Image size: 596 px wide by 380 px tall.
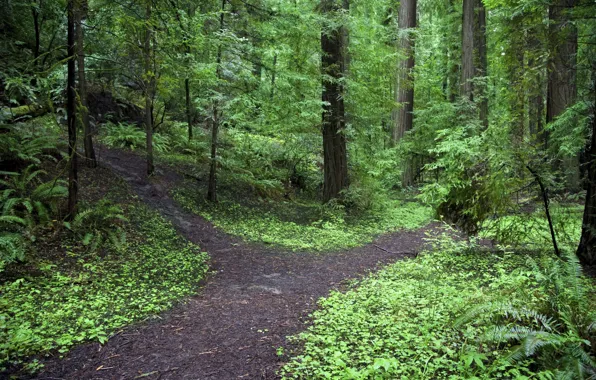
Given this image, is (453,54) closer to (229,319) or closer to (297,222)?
(297,222)

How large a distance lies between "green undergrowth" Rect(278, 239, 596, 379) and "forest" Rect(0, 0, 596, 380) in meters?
0.03

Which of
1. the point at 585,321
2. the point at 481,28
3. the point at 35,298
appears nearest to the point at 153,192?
the point at 35,298

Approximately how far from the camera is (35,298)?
15.0 feet

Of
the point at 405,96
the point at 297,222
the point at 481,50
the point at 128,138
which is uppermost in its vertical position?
the point at 481,50

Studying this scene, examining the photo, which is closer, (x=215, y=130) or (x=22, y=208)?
(x=22, y=208)

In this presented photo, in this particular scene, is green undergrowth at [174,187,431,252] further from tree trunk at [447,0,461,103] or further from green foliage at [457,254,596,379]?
tree trunk at [447,0,461,103]

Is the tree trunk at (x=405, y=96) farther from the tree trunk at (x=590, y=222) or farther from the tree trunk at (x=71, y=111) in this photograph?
the tree trunk at (x=71, y=111)

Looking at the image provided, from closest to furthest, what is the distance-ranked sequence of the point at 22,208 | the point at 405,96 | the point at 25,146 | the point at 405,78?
the point at 22,208 → the point at 25,146 → the point at 405,78 → the point at 405,96

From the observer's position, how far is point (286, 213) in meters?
11.1

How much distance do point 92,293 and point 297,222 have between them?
613 centimetres

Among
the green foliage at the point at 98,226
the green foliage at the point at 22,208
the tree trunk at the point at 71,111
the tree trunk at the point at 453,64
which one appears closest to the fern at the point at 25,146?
the green foliage at the point at 22,208

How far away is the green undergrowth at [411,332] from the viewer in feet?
10.1

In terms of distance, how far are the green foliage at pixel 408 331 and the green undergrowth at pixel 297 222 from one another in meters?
2.98

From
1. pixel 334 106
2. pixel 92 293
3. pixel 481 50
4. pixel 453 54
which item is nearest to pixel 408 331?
pixel 92 293
